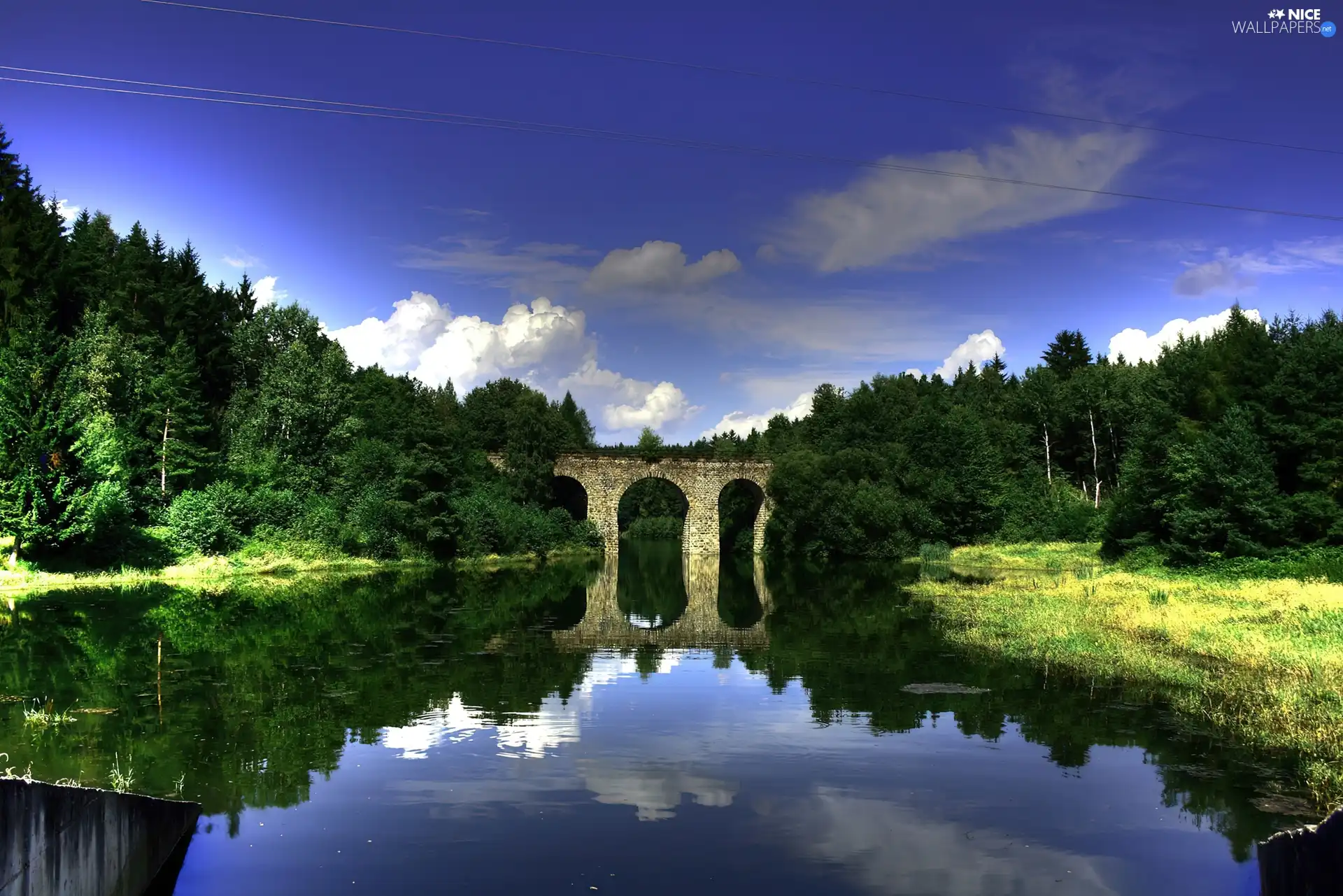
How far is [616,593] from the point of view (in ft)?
114

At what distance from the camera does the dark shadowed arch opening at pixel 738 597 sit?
27.3 meters

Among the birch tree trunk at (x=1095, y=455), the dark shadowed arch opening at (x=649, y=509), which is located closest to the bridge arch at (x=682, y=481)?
the birch tree trunk at (x=1095, y=455)

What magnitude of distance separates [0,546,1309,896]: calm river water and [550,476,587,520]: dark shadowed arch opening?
143 ft

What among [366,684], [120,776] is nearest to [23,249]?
[366,684]

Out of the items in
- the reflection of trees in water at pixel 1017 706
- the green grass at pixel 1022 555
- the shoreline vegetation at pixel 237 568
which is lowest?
the reflection of trees in water at pixel 1017 706

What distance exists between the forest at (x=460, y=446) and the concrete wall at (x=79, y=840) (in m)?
25.1

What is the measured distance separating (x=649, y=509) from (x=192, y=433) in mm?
67850

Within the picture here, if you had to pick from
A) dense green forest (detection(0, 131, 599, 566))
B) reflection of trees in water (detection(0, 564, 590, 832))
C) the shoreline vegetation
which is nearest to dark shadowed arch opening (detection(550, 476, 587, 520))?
dense green forest (detection(0, 131, 599, 566))

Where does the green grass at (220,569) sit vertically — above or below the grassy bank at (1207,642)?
above

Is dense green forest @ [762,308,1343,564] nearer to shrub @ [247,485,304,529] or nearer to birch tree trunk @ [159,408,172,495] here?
shrub @ [247,485,304,529]

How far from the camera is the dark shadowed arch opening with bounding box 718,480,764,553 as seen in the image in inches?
2566

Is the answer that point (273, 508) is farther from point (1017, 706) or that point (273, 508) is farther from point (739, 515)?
point (739, 515)

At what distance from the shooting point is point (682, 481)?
201 ft

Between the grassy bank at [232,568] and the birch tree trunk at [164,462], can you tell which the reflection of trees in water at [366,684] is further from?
the birch tree trunk at [164,462]
